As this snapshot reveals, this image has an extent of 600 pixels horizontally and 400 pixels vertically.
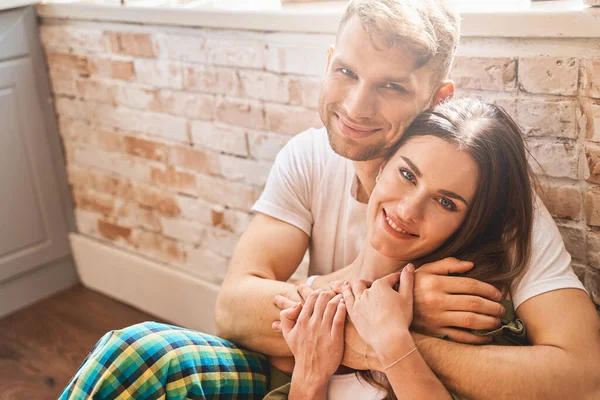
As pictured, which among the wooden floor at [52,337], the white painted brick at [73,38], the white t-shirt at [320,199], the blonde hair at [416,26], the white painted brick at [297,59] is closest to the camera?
the blonde hair at [416,26]

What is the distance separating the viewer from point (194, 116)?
2.10 metres

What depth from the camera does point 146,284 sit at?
2506 millimetres

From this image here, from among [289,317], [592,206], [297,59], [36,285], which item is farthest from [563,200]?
[36,285]

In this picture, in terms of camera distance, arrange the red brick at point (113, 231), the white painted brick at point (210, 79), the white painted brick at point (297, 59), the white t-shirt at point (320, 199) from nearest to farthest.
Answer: the white t-shirt at point (320, 199), the white painted brick at point (297, 59), the white painted brick at point (210, 79), the red brick at point (113, 231)

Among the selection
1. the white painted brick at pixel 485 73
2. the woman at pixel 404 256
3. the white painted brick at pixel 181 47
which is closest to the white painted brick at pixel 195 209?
the white painted brick at pixel 181 47

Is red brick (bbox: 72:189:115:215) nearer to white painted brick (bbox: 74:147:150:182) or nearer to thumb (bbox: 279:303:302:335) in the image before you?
white painted brick (bbox: 74:147:150:182)

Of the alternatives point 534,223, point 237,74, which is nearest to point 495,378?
point 534,223

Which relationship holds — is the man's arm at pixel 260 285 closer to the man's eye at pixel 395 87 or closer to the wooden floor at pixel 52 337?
the man's eye at pixel 395 87

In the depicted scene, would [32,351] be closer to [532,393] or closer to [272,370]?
[272,370]

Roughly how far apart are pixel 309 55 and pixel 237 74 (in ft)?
0.90

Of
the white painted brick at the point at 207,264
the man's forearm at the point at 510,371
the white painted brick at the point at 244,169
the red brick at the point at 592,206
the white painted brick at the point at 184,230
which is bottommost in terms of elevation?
the white painted brick at the point at 207,264

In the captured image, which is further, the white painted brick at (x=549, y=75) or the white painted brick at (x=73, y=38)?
the white painted brick at (x=73, y=38)

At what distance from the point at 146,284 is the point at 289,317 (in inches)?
50.6

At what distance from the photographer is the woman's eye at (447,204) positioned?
123cm
